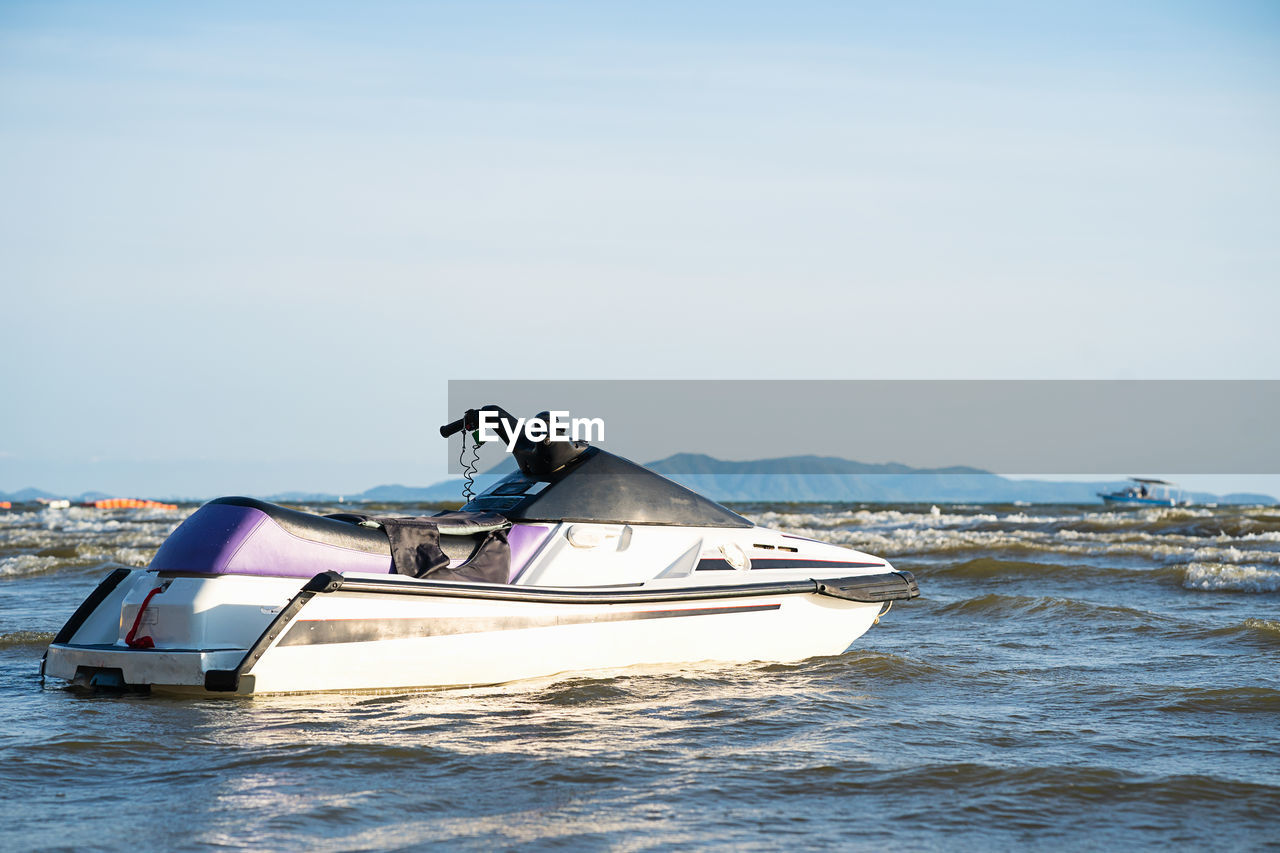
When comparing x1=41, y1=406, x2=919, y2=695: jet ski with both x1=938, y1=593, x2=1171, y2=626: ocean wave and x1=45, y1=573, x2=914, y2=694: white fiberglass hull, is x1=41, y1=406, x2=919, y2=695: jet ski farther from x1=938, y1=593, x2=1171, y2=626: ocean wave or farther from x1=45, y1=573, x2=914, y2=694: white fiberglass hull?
x1=938, y1=593, x2=1171, y2=626: ocean wave

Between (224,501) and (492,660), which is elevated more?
(224,501)

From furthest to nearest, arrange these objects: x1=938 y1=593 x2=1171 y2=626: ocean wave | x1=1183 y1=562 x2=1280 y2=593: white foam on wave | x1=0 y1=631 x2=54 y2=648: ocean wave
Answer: x1=1183 y1=562 x2=1280 y2=593: white foam on wave → x1=938 y1=593 x2=1171 y2=626: ocean wave → x1=0 y1=631 x2=54 y2=648: ocean wave

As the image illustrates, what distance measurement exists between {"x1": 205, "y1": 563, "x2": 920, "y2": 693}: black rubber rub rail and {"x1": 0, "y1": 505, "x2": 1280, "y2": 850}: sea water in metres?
0.36

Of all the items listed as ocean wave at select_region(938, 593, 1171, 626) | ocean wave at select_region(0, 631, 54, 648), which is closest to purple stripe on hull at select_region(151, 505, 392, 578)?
ocean wave at select_region(0, 631, 54, 648)

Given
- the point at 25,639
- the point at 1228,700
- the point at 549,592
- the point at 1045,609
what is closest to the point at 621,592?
the point at 549,592

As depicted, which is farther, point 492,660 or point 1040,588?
point 1040,588

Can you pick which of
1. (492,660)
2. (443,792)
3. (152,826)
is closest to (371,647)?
(492,660)

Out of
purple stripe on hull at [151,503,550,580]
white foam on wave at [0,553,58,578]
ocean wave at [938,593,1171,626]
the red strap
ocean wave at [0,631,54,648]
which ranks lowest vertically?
ocean wave at [938,593,1171,626]

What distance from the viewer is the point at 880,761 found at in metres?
5.28

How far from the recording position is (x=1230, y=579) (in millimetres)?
13438

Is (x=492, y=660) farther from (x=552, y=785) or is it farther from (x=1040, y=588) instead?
(x=1040, y=588)

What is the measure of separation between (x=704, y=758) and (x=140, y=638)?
3094mm

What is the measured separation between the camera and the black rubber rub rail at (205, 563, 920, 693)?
18.9 ft

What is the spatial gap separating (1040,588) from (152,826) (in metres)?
11.5
